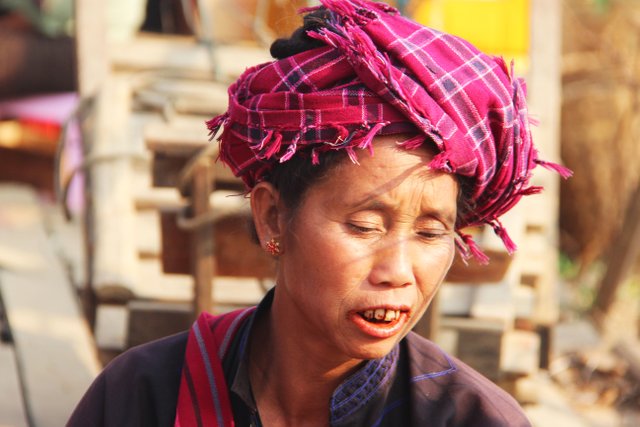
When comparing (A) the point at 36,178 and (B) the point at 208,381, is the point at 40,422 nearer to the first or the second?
(B) the point at 208,381

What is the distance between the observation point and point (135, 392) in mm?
1943

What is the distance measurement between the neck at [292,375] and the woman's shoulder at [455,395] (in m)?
0.13

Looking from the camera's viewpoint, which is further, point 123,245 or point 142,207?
point 142,207

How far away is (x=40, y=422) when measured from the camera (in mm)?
2828

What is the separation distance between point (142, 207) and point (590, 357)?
2.83 m

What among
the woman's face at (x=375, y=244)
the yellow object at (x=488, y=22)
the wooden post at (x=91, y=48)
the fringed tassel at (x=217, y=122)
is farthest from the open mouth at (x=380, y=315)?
the yellow object at (x=488, y=22)

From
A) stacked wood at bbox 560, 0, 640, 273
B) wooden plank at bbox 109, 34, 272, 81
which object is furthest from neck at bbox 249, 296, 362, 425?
stacked wood at bbox 560, 0, 640, 273

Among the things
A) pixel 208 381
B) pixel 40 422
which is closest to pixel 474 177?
pixel 208 381

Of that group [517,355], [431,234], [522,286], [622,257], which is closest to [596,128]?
[622,257]

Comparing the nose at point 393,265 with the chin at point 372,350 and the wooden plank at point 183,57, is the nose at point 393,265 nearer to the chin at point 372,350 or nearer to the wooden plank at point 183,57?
the chin at point 372,350

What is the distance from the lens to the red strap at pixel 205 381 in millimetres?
1902

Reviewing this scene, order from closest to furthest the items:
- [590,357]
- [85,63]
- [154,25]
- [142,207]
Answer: [142,207] → [85,63] → [590,357] → [154,25]

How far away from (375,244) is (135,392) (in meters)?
0.59

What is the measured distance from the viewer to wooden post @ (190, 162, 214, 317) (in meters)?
2.89
